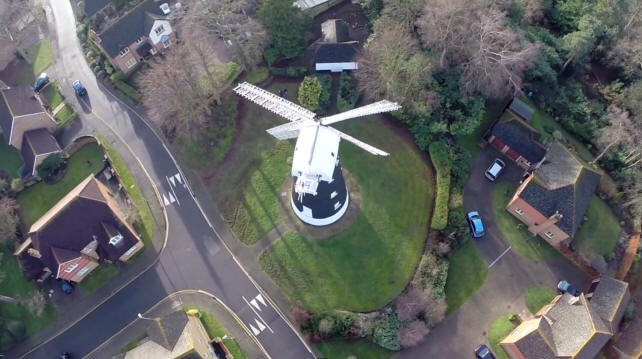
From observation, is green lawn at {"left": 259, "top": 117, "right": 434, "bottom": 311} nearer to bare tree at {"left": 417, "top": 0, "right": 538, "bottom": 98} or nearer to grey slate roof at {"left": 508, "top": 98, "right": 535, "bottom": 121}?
bare tree at {"left": 417, "top": 0, "right": 538, "bottom": 98}

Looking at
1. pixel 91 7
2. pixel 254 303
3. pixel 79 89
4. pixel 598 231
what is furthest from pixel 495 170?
pixel 91 7

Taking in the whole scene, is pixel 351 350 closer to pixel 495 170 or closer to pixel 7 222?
pixel 495 170

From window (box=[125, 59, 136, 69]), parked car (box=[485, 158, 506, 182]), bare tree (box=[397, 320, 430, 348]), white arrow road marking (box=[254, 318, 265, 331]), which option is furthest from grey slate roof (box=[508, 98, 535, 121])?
window (box=[125, 59, 136, 69])

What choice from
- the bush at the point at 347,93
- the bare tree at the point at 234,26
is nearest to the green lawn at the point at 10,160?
the bare tree at the point at 234,26

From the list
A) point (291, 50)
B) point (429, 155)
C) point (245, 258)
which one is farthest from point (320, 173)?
point (291, 50)

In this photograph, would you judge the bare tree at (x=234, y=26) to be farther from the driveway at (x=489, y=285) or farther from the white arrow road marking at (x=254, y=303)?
the driveway at (x=489, y=285)

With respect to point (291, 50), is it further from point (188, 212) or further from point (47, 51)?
point (47, 51)
